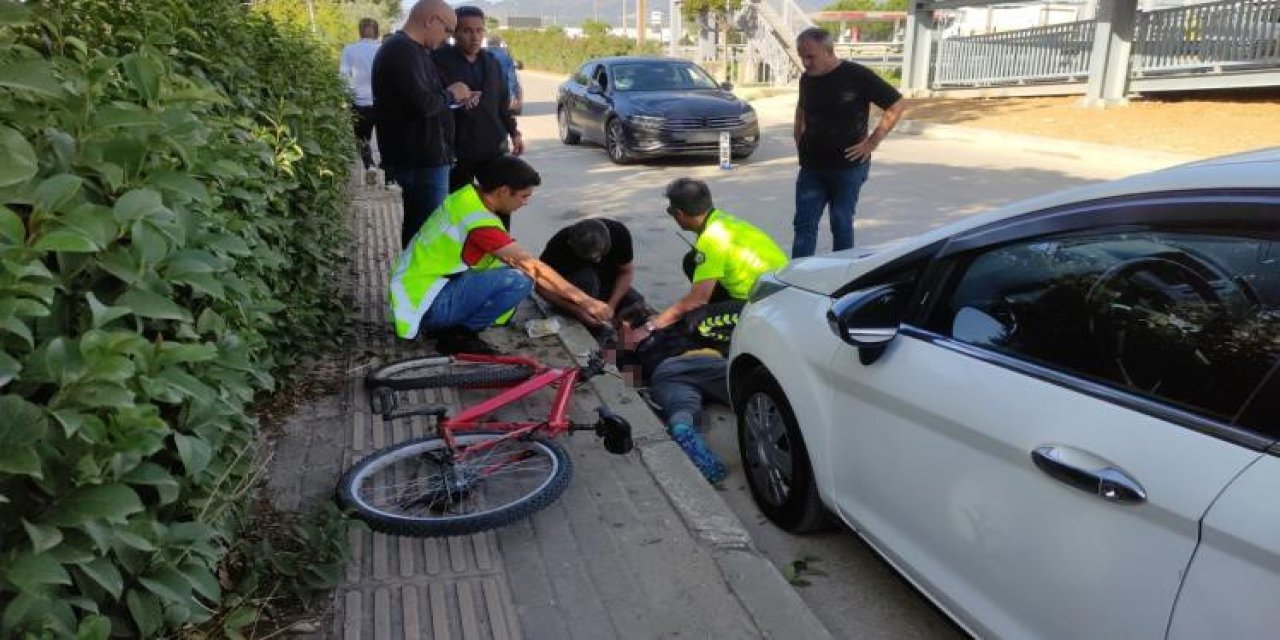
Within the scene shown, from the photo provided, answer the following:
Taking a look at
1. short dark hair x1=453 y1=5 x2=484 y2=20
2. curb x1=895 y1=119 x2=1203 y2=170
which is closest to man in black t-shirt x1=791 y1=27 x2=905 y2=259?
short dark hair x1=453 y1=5 x2=484 y2=20

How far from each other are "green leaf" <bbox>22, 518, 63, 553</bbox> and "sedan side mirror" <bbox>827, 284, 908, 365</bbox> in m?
2.04

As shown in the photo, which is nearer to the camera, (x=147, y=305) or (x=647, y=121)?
(x=147, y=305)

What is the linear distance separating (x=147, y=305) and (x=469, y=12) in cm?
547

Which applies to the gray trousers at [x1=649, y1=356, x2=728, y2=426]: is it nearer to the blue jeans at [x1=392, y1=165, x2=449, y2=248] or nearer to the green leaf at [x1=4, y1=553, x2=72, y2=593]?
the blue jeans at [x1=392, y1=165, x2=449, y2=248]

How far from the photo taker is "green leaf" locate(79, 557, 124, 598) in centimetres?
163

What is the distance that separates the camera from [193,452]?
1914 mm

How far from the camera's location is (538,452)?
3621 millimetres

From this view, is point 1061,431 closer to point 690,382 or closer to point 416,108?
point 690,382

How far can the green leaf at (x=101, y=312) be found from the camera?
62.2 inches

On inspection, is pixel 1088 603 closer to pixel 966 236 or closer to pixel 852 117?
pixel 966 236

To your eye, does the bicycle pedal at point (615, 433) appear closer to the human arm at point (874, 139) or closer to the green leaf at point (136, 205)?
the green leaf at point (136, 205)

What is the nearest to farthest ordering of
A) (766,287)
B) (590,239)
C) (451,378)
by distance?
(766,287) → (451,378) → (590,239)

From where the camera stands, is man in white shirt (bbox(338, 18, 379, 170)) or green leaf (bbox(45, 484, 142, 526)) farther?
man in white shirt (bbox(338, 18, 379, 170))

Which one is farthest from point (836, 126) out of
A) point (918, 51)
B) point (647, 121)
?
point (918, 51)
